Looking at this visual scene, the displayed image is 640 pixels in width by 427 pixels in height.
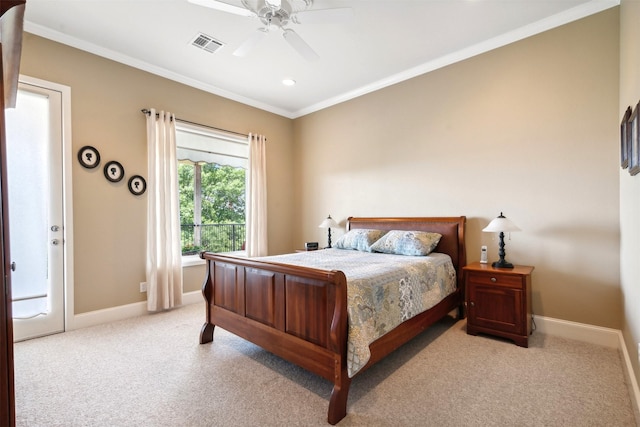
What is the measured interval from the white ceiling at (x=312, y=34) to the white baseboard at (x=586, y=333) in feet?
9.33

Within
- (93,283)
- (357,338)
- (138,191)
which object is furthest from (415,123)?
(93,283)

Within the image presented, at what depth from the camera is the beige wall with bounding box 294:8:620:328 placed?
8.94ft

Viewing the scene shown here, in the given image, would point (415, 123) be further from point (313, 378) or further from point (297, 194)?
point (313, 378)

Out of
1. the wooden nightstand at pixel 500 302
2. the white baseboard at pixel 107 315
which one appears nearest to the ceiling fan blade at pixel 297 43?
the wooden nightstand at pixel 500 302

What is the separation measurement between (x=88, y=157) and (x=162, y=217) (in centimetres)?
98

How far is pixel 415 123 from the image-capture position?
3938 mm

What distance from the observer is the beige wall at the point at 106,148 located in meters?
3.21

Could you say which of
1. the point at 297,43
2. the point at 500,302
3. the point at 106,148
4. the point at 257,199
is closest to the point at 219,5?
the point at 297,43

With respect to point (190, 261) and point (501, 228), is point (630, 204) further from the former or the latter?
point (190, 261)

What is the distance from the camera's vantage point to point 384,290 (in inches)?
87.0

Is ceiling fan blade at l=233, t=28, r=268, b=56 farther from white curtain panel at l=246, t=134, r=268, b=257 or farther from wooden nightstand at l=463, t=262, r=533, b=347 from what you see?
wooden nightstand at l=463, t=262, r=533, b=347

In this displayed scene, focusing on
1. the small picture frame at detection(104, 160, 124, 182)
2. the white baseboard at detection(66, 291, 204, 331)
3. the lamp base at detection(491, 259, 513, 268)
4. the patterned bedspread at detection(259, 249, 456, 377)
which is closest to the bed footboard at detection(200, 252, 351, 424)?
the patterned bedspread at detection(259, 249, 456, 377)

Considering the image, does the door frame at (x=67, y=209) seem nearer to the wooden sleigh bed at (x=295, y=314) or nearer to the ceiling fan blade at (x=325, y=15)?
the wooden sleigh bed at (x=295, y=314)

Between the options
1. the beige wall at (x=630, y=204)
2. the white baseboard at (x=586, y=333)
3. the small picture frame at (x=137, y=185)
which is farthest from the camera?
the small picture frame at (x=137, y=185)
